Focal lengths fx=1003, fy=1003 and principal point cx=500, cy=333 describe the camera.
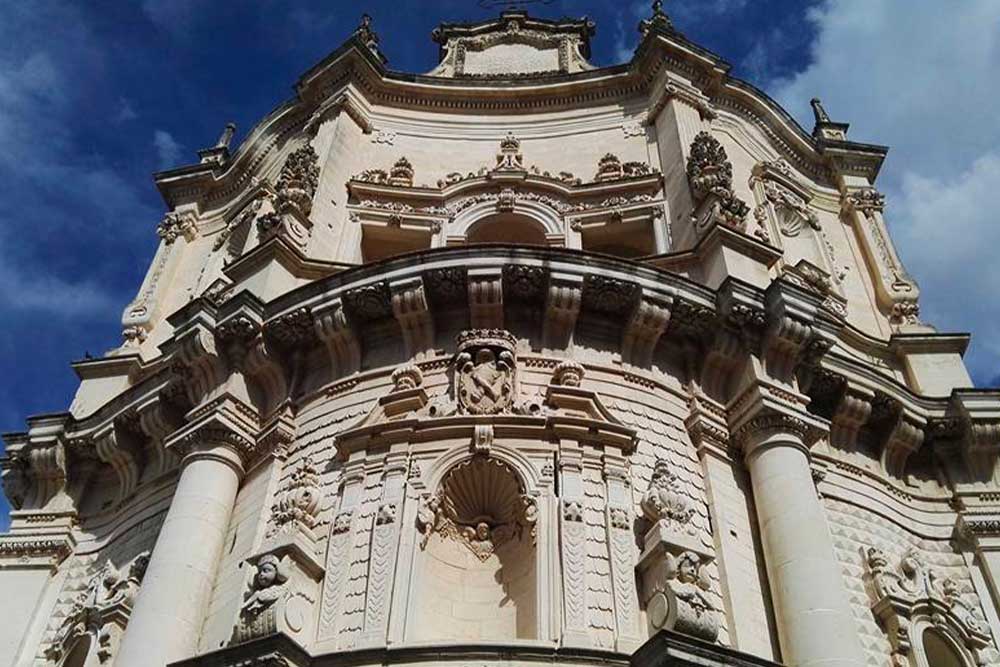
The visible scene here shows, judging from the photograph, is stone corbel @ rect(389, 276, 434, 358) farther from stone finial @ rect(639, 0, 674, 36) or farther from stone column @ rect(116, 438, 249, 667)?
stone finial @ rect(639, 0, 674, 36)

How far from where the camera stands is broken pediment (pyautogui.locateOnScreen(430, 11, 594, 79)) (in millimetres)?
24609

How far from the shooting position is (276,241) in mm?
15469

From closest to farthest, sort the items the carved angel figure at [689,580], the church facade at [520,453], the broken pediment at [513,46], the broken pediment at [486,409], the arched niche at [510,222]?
the carved angel figure at [689,580] → the church facade at [520,453] → the broken pediment at [486,409] → the arched niche at [510,222] → the broken pediment at [513,46]

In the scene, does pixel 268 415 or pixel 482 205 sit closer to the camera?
pixel 268 415

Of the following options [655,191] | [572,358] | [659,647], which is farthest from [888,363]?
[659,647]

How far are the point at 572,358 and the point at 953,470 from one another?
650cm

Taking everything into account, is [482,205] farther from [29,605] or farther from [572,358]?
[29,605]

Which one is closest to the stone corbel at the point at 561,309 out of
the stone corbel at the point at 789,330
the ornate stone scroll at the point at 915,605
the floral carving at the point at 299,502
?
the stone corbel at the point at 789,330

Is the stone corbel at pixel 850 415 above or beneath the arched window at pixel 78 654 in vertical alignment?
above

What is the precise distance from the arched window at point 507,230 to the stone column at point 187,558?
699 cm

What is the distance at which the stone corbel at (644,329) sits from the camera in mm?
13305

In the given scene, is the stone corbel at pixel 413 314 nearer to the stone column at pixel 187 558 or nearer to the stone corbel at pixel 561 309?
the stone corbel at pixel 561 309

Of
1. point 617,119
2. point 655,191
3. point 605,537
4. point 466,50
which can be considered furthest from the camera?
point 466,50

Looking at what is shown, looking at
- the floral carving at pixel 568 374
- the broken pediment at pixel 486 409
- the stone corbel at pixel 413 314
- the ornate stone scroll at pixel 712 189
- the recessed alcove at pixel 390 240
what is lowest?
the broken pediment at pixel 486 409
